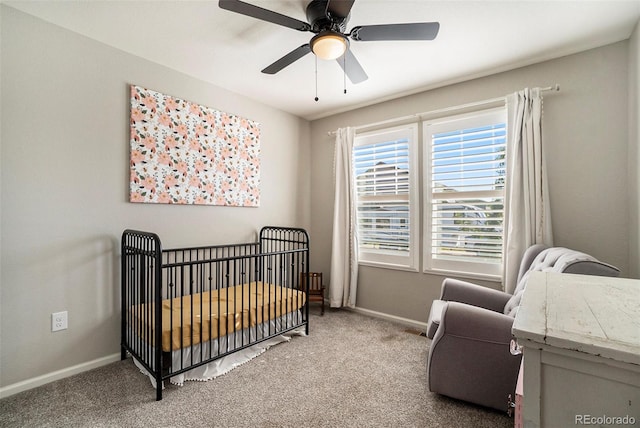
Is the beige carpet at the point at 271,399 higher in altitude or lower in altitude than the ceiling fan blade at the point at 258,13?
lower

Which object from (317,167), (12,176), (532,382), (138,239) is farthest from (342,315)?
(12,176)

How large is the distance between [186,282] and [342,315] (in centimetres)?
168

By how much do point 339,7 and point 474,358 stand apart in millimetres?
2033

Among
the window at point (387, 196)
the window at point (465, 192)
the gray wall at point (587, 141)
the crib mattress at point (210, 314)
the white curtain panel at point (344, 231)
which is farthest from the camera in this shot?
the white curtain panel at point (344, 231)

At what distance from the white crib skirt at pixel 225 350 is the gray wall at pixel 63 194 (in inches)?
23.4

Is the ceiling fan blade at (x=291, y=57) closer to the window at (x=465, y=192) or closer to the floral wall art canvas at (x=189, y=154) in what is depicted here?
the floral wall art canvas at (x=189, y=154)

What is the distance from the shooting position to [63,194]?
Result: 6.49ft

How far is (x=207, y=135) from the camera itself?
2.74 metres

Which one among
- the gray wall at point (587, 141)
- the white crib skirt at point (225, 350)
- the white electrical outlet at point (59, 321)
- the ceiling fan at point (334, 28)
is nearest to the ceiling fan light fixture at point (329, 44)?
the ceiling fan at point (334, 28)

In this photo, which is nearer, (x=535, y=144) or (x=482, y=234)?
(x=535, y=144)

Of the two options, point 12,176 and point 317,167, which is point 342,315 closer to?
point 317,167

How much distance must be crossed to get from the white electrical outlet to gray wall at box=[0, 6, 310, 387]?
0.03 metres

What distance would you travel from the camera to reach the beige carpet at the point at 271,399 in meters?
1.58

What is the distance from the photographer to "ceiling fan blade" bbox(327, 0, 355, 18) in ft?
4.66
